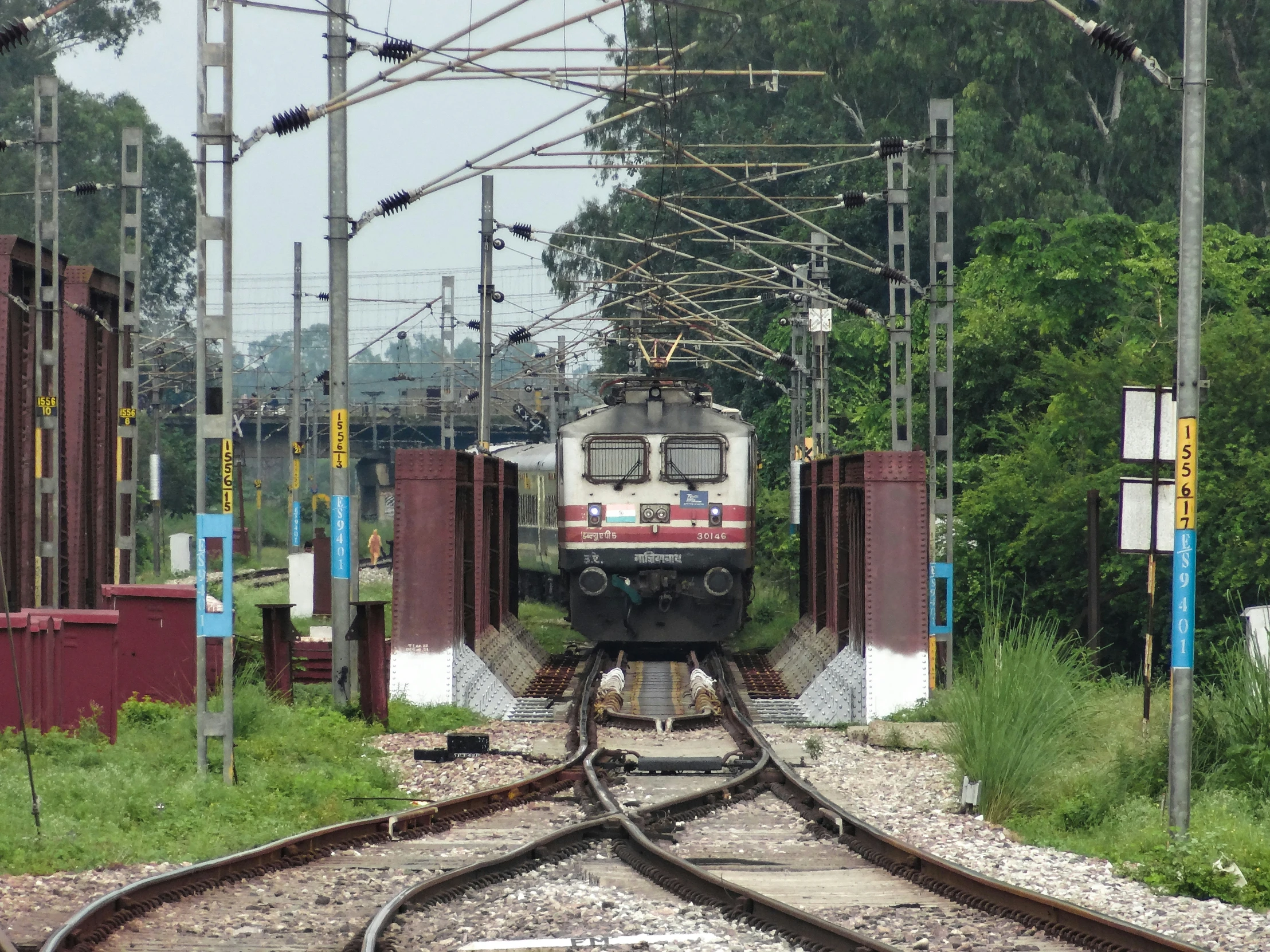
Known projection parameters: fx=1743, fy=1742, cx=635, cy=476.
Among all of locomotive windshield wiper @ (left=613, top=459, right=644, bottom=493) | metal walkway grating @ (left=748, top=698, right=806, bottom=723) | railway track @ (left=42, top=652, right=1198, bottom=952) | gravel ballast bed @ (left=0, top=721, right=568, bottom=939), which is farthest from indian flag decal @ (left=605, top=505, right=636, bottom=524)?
railway track @ (left=42, top=652, right=1198, bottom=952)

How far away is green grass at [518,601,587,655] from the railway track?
54.5ft

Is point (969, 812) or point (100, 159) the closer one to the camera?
point (969, 812)

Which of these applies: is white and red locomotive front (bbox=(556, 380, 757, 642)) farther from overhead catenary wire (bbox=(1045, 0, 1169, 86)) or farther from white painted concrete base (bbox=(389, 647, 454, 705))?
overhead catenary wire (bbox=(1045, 0, 1169, 86))

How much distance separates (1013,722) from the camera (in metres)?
13.0

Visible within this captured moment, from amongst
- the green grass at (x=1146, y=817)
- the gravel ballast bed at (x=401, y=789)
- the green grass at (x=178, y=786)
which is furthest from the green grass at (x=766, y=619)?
the green grass at (x=1146, y=817)

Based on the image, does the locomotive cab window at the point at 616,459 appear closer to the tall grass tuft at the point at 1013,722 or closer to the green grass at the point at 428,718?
the green grass at the point at 428,718

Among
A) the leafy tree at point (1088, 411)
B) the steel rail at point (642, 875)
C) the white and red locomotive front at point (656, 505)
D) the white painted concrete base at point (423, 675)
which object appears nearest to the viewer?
the steel rail at point (642, 875)

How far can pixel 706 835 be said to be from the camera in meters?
11.8

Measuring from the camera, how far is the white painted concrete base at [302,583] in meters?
34.6

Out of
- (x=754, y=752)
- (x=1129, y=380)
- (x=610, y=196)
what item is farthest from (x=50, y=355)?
(x=610, y=196)

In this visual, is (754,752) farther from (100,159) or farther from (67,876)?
(100,159)

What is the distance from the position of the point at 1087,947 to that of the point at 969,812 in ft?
16.1

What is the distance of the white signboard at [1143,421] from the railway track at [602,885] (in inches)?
129

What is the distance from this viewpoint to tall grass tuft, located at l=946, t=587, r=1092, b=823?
42.0 ft
